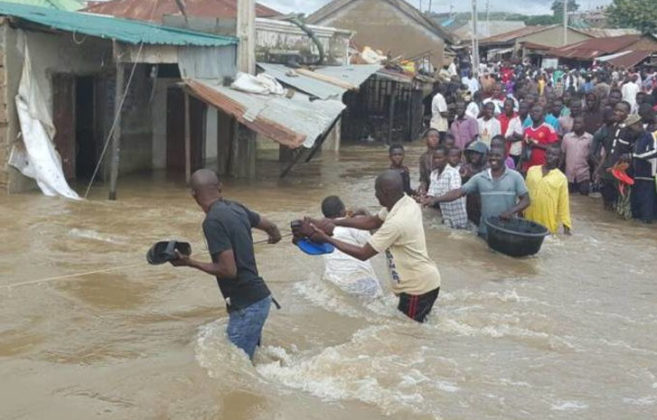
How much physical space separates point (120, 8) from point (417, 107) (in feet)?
30.3

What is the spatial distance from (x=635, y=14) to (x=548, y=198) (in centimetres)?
4361

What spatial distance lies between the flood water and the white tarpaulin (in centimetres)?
124

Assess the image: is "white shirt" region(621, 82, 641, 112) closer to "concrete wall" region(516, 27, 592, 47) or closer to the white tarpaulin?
the white tarpaulin

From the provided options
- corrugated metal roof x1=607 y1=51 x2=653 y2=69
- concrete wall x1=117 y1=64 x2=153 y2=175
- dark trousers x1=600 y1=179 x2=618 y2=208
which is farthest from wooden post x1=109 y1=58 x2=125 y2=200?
corrugated metal roof x1=607 y1=51 x2=653 y2=69

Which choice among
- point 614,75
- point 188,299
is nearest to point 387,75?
point 614,75

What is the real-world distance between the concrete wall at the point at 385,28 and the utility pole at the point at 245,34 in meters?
16.2

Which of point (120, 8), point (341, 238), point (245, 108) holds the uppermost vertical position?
point (120, 8)

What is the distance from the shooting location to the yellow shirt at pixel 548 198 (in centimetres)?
955

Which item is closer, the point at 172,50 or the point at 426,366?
the point at 426,366

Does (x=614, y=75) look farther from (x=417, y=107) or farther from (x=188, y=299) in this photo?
(x=188, y=299)

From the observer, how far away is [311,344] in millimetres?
6168

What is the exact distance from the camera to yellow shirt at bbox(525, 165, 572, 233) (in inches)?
376

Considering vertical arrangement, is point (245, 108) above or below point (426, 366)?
above

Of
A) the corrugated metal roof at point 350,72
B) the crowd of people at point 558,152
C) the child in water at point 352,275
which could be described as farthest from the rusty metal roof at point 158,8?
the child in water at point 352,275
